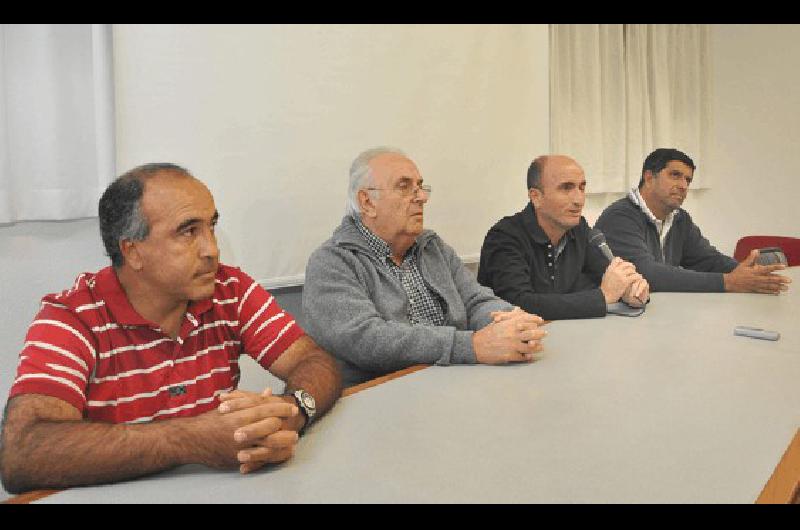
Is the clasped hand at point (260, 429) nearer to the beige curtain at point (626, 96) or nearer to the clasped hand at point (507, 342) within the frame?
the clasped hand at point (507, 342)

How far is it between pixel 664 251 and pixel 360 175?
6.25ft

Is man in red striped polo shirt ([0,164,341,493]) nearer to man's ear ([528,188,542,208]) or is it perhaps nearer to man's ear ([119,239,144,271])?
man's ear ([119,239,144,271])

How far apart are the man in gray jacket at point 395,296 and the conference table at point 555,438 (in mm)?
78

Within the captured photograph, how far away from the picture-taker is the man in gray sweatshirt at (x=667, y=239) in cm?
277

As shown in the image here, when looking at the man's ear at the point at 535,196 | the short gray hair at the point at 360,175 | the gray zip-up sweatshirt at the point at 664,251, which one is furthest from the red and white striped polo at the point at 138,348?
the gray zip-up sweatshirt at the point at 664,251

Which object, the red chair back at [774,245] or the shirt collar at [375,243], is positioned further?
the red chair back at [774,245]

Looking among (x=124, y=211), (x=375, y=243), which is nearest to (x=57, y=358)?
(x=124, y=211)

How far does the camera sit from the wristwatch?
4.00 ft

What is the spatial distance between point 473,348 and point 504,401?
319mm

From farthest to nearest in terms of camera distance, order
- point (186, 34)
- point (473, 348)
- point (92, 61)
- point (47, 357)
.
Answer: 1. point (186, 34)
2. point (92, 61)
3. point (473, 348)
4. point (47, 357)

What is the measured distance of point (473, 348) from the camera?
66.4 inches

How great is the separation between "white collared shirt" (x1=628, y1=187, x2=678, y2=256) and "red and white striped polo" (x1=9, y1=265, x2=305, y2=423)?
7.36 feet
